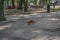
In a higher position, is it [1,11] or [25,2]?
[1,11]

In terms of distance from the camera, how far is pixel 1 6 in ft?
59.5

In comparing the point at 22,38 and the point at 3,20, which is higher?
the point at 22,38

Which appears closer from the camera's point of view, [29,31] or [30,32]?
[30,32]

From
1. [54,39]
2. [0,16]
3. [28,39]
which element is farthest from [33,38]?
[0,16]

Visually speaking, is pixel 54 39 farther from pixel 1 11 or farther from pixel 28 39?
pixel 1 11

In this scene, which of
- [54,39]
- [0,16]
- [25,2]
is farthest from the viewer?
[25,2]

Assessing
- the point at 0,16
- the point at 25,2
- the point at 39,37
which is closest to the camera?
the point at 39,37

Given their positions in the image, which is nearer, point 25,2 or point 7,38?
point 7,38

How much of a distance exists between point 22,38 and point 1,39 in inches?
38.6

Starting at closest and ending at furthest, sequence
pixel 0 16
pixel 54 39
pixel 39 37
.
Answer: pixel 54 39 → pixel 39 37 → pixel 0 16

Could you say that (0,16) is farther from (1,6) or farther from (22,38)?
(22,38)

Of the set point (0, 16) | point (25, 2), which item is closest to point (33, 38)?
point (0, 16)

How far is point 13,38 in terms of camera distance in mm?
10047

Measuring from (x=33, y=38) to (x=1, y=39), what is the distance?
1483mm
